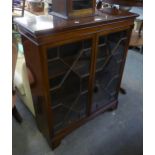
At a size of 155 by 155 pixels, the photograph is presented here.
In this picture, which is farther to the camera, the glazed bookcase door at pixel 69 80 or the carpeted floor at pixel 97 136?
the carpeted floor at pixel 97 136

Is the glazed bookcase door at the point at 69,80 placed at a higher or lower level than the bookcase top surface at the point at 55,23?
lower

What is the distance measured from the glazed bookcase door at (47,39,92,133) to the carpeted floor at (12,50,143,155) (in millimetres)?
201

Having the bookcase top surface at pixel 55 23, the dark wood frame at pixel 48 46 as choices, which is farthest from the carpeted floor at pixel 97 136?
the bookcase top surface at pixel 55 23

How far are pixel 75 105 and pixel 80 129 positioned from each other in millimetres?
338

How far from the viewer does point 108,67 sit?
1.46 m

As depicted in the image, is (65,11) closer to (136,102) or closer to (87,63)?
(87,63)

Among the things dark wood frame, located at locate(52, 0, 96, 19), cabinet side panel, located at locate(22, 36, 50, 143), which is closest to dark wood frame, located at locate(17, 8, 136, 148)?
cabinet side panel, located at locate(22, 36, 50, 143)

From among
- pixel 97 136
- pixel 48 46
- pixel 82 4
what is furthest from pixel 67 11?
pixel 97 136

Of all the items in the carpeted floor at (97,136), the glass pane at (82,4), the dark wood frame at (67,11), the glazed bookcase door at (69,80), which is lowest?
the carpeted floor at (97,136)

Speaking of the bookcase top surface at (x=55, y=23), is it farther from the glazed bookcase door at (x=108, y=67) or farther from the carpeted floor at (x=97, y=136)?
the carpeted floor at (x=97, y=136)

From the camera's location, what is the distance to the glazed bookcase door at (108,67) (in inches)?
51.7

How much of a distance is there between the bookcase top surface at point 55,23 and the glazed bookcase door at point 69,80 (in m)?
0.13

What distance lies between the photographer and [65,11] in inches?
40.3

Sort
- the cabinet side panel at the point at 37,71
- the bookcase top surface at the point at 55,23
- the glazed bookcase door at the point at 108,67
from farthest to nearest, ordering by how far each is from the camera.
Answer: the glazed bookcase door at the point at 108,67 < the cabinet side panel at the point at 37,71 < the bookcase top surface at the point at 55,23
